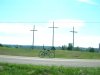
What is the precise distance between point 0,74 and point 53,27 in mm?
52613

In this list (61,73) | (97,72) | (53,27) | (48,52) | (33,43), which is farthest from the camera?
(33,43)

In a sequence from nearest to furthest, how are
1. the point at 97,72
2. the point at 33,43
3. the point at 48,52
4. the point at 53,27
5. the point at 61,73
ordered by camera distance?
the point at 61,73 → the point at 97,72 → the point at 48,52 → the point at 53,27 → the point at 33,43

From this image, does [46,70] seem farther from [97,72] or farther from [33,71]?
[97,72]

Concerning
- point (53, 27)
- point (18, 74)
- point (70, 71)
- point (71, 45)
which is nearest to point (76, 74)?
point (70, 71)

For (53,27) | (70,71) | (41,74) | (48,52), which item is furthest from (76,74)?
(53,27)

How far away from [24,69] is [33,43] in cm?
5524

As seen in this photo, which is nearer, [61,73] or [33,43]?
[61,73]

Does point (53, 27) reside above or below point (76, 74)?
above

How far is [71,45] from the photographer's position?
245 feet

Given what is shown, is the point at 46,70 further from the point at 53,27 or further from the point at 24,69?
the point at 53,27

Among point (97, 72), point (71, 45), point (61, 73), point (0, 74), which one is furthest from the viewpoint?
point (71, 45)

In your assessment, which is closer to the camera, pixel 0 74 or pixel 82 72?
pixel 0 74

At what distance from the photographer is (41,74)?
13742 millimetres

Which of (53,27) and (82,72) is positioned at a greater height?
(53,27)
